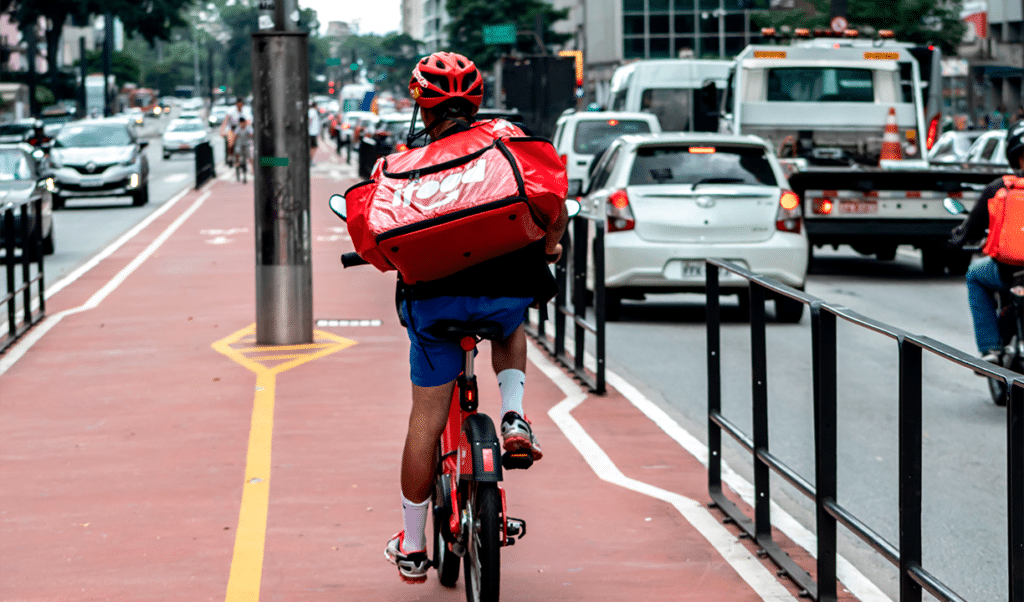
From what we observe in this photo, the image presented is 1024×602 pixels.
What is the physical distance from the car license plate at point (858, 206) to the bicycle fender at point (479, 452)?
13.4 meters

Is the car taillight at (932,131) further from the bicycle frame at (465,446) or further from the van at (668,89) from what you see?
the bicycle frame at (465,446)

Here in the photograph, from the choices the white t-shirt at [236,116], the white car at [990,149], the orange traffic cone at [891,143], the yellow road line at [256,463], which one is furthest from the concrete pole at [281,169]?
the white t-shirt at [236,116]

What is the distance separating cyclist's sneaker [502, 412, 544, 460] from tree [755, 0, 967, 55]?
39.7 meters

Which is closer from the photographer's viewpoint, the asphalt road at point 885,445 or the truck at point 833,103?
the asphalt road at point 885,445

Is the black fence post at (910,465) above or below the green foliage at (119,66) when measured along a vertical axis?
below

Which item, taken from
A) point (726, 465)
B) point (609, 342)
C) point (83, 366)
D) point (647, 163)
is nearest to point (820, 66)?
point (647, 163)

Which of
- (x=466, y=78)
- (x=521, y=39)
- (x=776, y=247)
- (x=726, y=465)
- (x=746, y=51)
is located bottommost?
(x=726, y=465)

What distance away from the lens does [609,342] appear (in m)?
12.3

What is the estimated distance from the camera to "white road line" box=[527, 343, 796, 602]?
5527mm

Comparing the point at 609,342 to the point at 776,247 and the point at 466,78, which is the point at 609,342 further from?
the point at 466,78

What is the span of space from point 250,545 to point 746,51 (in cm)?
1795

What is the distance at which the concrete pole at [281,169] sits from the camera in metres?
11.1

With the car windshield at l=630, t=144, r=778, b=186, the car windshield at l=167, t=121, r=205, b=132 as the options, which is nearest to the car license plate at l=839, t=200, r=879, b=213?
the car windshield at l=630, t=144, r=778, b=186

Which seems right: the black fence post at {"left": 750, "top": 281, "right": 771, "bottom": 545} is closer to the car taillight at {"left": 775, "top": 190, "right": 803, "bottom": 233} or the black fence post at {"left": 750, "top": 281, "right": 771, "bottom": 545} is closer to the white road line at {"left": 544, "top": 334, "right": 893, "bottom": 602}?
the white road line at {"left": 544, "top": 334, "right": 893, "bottom": 602}
